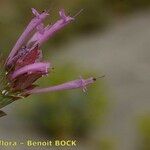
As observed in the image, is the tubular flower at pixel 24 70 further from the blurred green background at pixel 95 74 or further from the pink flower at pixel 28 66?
the blurred green background at pixel 95 74

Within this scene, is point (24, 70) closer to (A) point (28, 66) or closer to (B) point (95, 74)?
(A) point (28, 66)

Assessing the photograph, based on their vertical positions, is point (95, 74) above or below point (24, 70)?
above

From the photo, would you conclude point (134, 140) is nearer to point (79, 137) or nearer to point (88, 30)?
point (79, 137)

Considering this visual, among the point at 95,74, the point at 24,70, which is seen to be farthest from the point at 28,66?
the point at 95,74

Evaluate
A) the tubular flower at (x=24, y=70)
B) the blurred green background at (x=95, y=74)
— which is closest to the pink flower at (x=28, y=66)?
the tubular flower at (x=24, y=70)

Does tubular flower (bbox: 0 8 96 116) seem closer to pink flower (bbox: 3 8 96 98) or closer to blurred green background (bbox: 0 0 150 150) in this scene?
pink flower (bbox: 3 8 96 98)

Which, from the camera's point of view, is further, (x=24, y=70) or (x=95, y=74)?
(x=95, y=74)

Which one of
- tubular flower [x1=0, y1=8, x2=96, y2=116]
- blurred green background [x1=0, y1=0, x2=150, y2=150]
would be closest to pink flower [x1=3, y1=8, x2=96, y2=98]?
tubular flower [x1=0, y1=8, x2=96, y2=116]

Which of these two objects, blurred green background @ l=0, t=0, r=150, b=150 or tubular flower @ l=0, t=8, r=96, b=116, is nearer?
tubular flower @ l=0, t=8, r=96, b=116
